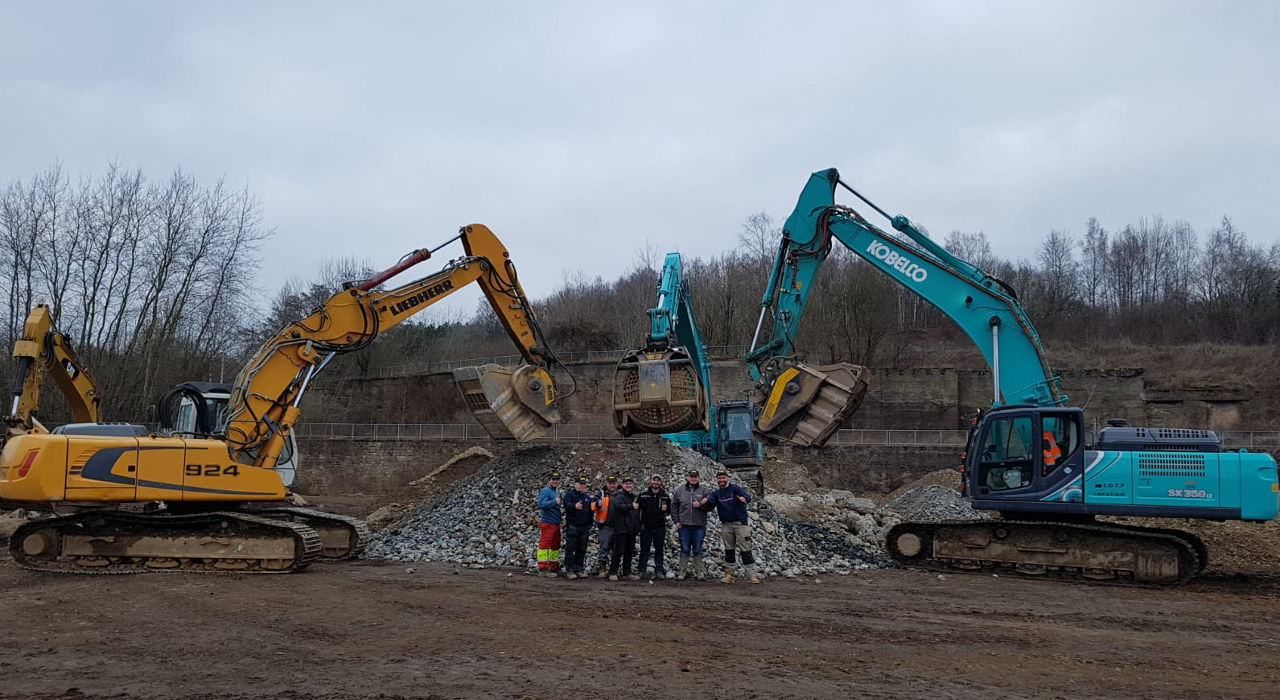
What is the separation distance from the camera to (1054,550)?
39.3ft

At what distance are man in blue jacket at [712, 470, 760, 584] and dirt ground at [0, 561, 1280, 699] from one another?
0.40 m

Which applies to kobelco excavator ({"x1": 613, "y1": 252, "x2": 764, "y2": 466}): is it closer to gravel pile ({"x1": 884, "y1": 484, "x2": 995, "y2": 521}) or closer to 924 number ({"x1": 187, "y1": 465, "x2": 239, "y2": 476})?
924 number ({"x1": 187, "y1": 465, "x2": 239, "y2": 476})

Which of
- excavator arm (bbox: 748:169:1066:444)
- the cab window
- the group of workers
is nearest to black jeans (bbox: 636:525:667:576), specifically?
the group of workers

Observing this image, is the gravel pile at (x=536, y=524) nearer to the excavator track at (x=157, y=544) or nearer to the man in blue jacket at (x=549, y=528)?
the man in blue jacket at (x=549, y=528)

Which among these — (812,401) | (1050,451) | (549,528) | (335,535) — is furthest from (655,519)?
(1050,451)

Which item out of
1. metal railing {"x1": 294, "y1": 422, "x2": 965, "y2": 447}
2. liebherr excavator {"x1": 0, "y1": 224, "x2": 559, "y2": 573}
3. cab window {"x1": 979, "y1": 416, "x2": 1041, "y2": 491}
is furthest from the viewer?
metal railing {"x1": 294, "y1": 422, "x2": 965, "y2": 447}

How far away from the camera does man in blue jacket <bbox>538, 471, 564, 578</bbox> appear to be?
1176cm

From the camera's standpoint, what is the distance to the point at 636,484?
13.7 metres

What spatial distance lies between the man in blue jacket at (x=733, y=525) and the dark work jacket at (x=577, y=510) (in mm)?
1640

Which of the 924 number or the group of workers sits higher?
the 924 number

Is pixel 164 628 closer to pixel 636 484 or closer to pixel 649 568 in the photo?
pixel 649 568

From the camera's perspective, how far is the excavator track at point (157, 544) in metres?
11.6

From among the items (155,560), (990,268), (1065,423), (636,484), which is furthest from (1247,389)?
(155,560)

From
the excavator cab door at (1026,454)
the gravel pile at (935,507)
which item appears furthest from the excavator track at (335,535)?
the gravel pile at (935,507)
